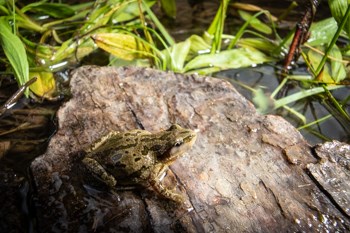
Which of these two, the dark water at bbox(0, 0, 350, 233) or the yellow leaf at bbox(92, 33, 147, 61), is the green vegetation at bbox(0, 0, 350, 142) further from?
the dark water at bbox(0, 0, 350, 233)

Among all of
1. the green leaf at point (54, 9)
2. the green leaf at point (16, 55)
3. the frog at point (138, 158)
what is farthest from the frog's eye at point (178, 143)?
the green leaf at point (54, 9)

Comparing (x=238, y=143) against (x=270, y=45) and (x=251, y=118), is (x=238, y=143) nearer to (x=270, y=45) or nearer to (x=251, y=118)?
(x=251, y=118)

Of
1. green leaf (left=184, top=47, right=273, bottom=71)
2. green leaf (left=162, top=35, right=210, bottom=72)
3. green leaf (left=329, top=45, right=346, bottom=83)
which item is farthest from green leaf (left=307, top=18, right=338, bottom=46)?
green leaf (left=162, top=35, right=210, bottom=72)

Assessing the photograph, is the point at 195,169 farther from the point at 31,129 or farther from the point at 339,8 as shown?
the point at 339,8

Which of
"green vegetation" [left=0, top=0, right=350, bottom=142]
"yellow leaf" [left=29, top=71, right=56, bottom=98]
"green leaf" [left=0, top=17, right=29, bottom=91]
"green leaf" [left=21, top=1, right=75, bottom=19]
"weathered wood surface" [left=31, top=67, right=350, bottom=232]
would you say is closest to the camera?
"weathered wood surface" [left=31, top=67, right=350, bottom=232]

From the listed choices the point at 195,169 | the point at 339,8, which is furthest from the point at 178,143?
the point at 339,8

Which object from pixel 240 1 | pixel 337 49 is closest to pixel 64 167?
pixel 337 49
